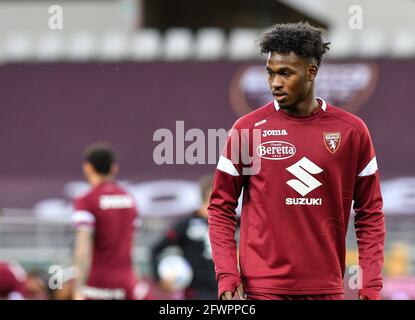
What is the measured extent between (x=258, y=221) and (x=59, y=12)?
3.94 metres

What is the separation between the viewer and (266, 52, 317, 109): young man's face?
170 inches

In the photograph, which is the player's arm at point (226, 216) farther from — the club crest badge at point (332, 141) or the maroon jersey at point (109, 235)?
the maroon jersey at point (109, 235)

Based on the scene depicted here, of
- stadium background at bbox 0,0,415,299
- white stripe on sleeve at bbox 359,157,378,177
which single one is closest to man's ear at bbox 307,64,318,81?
white stripe on sleeve at bbox 359,157,378,177

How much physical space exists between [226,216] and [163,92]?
41.9 feet

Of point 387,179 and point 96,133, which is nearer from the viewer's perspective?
point 387,179

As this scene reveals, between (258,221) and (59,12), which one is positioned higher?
(59,12)

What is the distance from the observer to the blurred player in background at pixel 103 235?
7668 mm

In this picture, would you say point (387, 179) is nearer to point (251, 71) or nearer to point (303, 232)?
point (251, 71)

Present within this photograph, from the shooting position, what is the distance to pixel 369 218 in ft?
14.7

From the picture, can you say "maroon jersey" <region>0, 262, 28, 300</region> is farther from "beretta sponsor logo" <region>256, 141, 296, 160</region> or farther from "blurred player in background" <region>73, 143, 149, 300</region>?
"beretta sponsor logo" <region>256, 141, 296, 160</region>

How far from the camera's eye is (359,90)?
1650 cm

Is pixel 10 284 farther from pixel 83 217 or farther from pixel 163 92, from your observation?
pixel 163 92

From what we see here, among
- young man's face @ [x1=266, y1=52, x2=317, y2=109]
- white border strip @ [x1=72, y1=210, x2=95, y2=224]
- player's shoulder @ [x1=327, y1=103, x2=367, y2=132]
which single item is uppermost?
young man's face @ [x1=266, y1=52, x2=317, y2=109]

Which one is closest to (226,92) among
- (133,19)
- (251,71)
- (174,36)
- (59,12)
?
(251,71)
